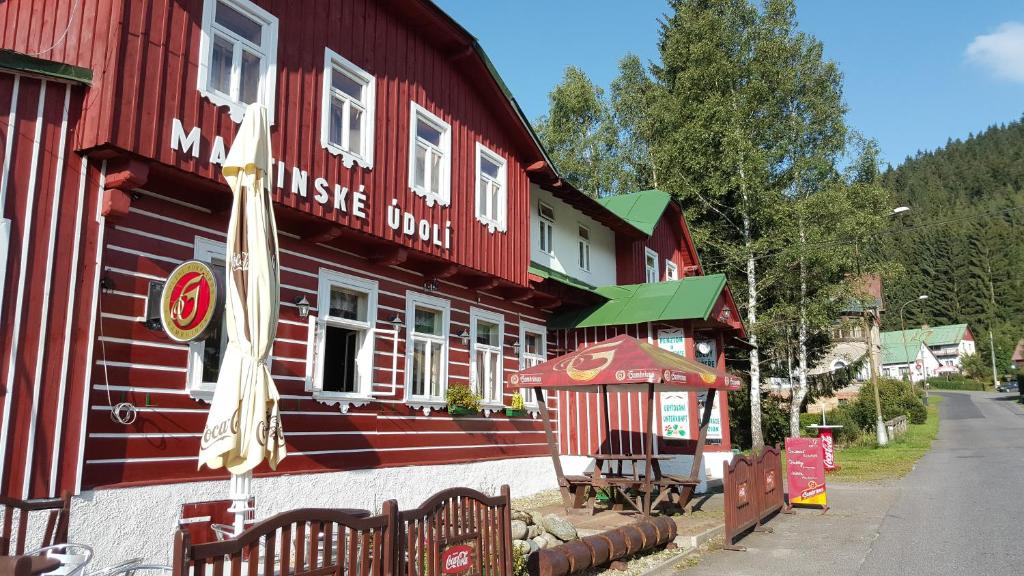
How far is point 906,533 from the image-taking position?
10141 millimetres

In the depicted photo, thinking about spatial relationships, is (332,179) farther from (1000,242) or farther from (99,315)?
(1000,242)

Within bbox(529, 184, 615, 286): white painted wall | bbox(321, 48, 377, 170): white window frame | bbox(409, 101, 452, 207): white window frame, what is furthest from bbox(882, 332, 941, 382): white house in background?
bbox(321, 48, 377, 170): white window frame

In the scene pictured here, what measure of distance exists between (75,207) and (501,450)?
8.29m

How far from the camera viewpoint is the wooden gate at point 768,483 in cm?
1059

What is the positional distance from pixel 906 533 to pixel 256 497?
875 cm

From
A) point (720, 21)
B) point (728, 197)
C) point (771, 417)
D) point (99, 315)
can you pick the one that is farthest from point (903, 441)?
point (99, 315)

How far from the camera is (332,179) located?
923 centimetres

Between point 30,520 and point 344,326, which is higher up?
point 344,326

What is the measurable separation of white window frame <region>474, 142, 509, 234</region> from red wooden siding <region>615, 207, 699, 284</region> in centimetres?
652

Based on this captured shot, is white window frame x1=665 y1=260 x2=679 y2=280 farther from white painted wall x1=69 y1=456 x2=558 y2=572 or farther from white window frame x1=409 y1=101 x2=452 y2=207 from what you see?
white window frame x1=409 y1=101 x2=452 y2=207

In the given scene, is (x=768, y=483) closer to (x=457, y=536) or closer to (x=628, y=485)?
(x=628, y=485)

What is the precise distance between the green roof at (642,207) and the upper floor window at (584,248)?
210cm

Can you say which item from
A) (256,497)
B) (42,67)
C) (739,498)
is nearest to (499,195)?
(739,498)

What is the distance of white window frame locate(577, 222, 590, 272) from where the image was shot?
57.3ft
